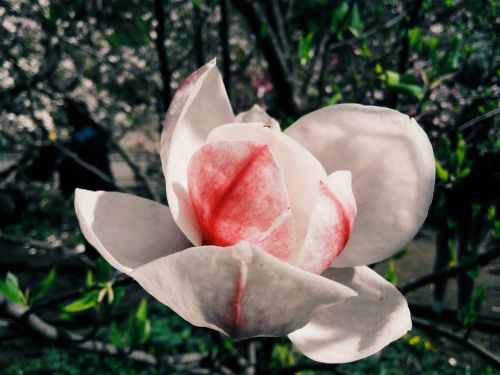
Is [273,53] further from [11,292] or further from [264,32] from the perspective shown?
[11,292]

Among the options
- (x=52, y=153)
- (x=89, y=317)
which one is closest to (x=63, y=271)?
(x=89, y=317)

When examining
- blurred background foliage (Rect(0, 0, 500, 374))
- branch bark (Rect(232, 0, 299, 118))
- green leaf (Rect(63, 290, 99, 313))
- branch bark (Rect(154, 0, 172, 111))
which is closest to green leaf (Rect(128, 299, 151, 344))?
blurred background foliage (Rect(0, 0, 500, 374))

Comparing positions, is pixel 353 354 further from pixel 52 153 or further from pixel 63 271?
pixel 63 271

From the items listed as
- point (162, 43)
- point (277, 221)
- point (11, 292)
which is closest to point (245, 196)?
point (277, 221)

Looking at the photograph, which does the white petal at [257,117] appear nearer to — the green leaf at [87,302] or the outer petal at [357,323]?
the outer petal at [357,323]

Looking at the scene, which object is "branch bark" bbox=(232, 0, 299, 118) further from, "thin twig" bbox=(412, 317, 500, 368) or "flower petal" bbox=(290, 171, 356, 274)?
"flower petal" bbox=(290, 171, 356, 274)

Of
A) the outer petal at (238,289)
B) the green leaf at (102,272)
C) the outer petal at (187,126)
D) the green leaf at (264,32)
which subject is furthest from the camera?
the green leaf at (264,32)

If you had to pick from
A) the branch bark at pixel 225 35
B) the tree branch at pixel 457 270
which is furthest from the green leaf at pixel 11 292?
the tree branch at pixel 457 270
